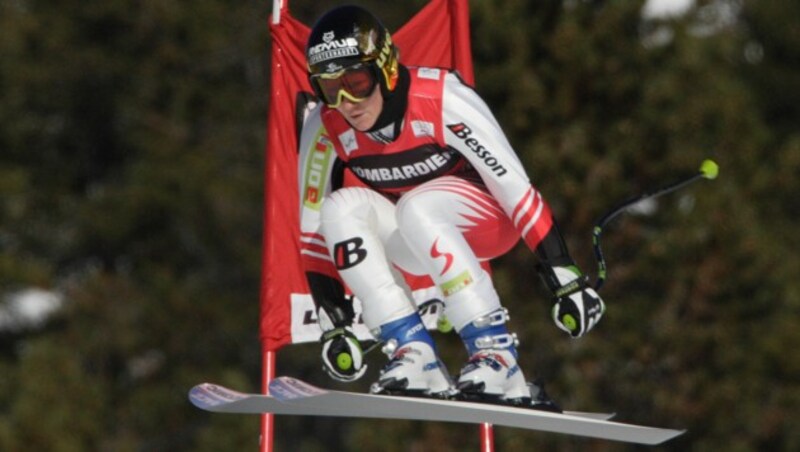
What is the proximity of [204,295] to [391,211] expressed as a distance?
1474 centimetres

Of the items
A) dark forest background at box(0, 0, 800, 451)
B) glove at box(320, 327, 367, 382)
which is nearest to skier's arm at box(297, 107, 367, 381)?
glove at box(320, 327, 367, 382)

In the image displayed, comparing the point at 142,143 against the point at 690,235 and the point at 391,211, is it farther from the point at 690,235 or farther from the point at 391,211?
the point at 391,211

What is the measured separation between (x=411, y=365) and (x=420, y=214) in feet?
1.72

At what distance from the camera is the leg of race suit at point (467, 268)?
6.57 metres

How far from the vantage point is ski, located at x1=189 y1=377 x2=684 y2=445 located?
643 cm

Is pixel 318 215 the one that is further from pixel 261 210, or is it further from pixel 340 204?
pixel 261 210

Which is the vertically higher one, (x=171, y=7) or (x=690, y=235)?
(x=171, y=7)

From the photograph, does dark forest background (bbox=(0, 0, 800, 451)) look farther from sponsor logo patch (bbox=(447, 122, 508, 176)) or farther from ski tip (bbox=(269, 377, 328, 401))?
ski tip (bbox=(269, 377, 328, 401))

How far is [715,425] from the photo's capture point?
58.0 feet

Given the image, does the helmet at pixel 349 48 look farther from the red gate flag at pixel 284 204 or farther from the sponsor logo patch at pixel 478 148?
the red gate flag at pixel 284 204

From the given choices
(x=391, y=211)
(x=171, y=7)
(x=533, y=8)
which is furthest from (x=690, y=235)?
(x=391, y=211)

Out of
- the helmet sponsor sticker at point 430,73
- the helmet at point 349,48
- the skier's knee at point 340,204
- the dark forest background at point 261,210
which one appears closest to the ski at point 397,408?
the skier's knee at point 340,204

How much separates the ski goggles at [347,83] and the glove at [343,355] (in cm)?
84

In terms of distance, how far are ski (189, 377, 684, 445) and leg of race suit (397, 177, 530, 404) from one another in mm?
113
